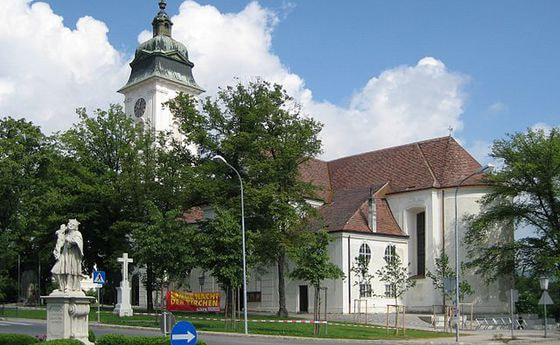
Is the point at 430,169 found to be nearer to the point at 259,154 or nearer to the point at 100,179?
the point at 259,154

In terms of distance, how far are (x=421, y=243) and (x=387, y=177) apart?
6.24 metres

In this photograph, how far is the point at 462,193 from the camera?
5259 cm

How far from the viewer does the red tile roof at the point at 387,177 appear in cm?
5219

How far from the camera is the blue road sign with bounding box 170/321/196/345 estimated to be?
979 centimetres

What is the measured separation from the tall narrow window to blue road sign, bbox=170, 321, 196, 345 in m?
45.2

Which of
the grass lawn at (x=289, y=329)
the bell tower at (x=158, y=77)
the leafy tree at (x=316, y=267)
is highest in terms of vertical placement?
the bell tower at (x=158, y=77)

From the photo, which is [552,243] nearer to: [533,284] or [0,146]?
[533,284]

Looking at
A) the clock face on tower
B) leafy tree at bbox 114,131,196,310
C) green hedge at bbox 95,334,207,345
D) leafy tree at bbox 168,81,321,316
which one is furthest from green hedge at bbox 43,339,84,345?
the clock face on tower

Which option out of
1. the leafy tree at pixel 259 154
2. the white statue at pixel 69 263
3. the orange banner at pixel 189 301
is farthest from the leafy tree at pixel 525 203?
the white statue at pixel 69 263

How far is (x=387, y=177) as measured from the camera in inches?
2244

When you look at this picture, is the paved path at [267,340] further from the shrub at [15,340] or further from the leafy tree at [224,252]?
the shrub at [15,340]

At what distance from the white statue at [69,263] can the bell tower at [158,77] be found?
150 ft

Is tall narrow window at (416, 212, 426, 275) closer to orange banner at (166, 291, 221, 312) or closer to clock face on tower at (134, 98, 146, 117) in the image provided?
orange banner at (166, 291, 221, 312)

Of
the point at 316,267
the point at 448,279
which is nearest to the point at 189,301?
the point at 316,267
